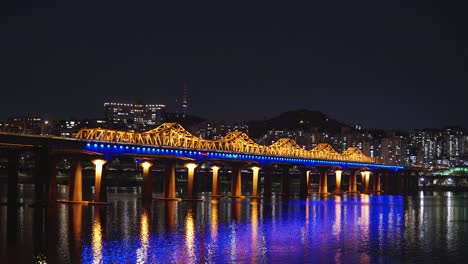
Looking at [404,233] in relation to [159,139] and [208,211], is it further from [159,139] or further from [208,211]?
[159,139]

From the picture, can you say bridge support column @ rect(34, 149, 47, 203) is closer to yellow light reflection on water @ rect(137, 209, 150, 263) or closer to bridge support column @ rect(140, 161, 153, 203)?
yellow light reflection on water @ rect(137, 209, 150, 263)

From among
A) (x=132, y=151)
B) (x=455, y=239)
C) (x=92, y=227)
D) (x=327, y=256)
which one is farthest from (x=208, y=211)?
(x=327, y=256)

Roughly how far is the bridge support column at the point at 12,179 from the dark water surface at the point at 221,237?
149cm

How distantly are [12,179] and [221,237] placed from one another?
48.1 metres

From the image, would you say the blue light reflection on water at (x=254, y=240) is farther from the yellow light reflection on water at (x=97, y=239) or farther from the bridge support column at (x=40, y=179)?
the bridge support column at (x=40, y=179)

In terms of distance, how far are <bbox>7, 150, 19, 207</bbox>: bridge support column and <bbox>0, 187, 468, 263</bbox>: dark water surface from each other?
4.90ft

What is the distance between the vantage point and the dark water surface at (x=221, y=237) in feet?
172

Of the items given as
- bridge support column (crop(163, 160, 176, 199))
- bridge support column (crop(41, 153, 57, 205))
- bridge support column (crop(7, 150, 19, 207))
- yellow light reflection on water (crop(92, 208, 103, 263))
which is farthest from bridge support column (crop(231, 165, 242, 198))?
yellow light reflection on water (crop(92, 208, 103, 263))

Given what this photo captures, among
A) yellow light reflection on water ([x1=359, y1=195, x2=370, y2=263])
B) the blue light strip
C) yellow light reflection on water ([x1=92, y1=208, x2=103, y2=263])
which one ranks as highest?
the blue light strip

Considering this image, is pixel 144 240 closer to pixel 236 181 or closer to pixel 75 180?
pixel 75 180

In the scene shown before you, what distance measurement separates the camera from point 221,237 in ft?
218

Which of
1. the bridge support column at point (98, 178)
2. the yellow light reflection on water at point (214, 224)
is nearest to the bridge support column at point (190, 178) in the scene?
the bridge support column at point (98, 178)

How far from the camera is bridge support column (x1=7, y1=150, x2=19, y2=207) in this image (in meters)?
101

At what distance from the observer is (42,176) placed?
93438mm
